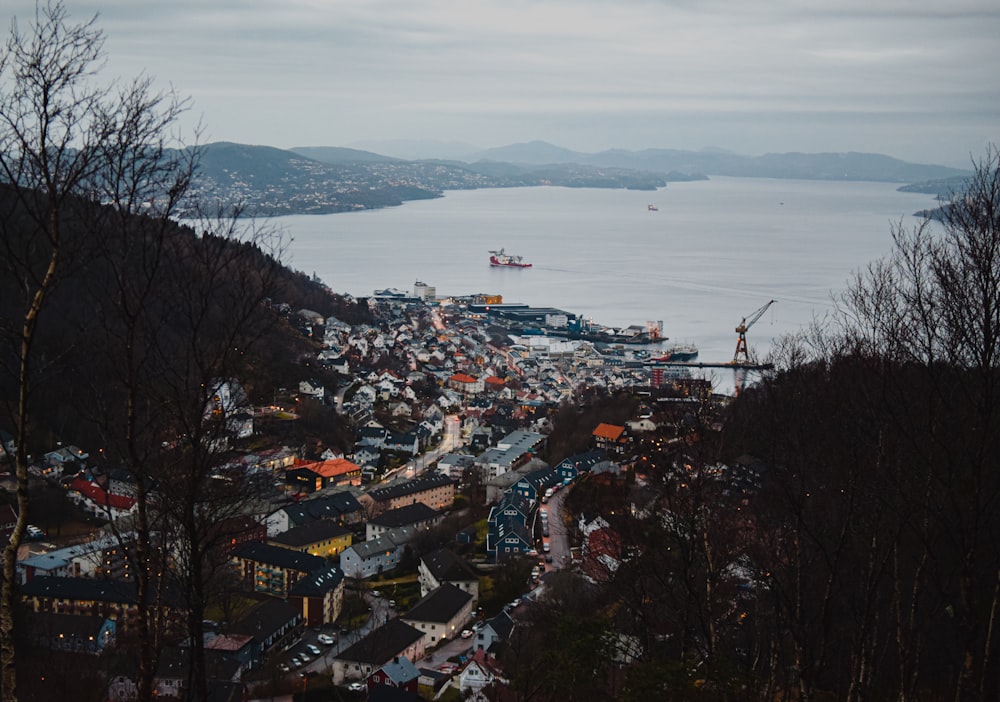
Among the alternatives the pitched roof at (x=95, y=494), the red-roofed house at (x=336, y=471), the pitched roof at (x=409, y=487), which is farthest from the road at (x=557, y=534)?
the pitched roof at (x=95, y=494)

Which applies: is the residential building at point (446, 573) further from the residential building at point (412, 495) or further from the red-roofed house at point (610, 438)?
the red-roofed house at point (610, 438)

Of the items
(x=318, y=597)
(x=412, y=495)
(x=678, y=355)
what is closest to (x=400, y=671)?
(x=318, y=597)

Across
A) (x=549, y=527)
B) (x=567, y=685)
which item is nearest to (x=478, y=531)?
(x=549, y=527)

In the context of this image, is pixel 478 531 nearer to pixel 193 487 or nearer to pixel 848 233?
pixel 193 487

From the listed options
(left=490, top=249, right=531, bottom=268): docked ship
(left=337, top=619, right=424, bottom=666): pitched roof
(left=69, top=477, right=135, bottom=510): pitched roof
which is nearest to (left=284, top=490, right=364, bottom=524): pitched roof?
(left=69, top=477, right=135, bottom=510): pitched roof

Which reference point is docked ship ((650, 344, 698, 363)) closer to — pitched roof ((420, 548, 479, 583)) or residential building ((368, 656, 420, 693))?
pitched roof ((420, 548, 479, 583))

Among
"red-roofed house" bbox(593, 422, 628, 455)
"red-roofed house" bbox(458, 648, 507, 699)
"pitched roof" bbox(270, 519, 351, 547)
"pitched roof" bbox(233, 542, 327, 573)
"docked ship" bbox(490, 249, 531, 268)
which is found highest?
"docked ship" bbox(490, 249, 531, 268)

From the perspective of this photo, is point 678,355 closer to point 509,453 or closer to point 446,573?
point 509,453
